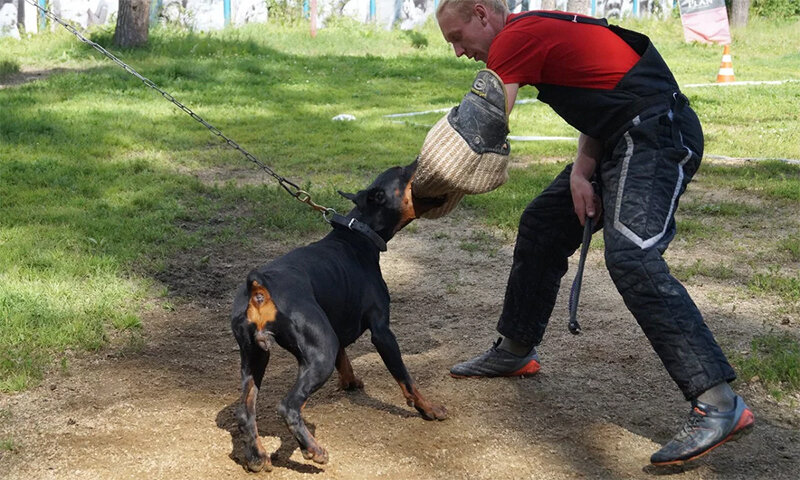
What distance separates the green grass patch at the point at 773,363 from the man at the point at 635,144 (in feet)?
3.12

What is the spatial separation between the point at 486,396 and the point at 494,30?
183cm

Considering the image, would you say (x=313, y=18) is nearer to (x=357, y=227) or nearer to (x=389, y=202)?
(x=389, y=202)

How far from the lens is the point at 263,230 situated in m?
7.62

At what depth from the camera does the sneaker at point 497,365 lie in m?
4.80

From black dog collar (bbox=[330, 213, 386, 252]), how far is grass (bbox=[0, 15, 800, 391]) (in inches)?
70.2

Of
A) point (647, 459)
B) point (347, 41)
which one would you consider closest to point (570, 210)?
point (647, 459)

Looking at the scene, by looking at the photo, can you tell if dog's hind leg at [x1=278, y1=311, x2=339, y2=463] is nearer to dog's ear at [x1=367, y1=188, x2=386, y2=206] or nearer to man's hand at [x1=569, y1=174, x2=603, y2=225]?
dog's ear at [x1=367, y1=188, x2=386, y2=206]

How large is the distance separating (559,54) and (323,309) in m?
1.48

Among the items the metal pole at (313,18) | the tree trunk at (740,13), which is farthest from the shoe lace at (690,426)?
the tree trunk at (740,13)

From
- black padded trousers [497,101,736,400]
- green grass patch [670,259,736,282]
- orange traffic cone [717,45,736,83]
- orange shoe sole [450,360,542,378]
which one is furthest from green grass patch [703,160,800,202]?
orange traffic cone [717,45,736,83]

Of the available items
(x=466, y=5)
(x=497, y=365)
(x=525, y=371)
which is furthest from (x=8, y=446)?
(x=466, y=5)

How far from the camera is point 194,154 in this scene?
34.1ft

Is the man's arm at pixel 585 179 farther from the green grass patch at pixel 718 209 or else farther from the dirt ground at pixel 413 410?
the green grass patch at pixel 718 209

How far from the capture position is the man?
374cm
